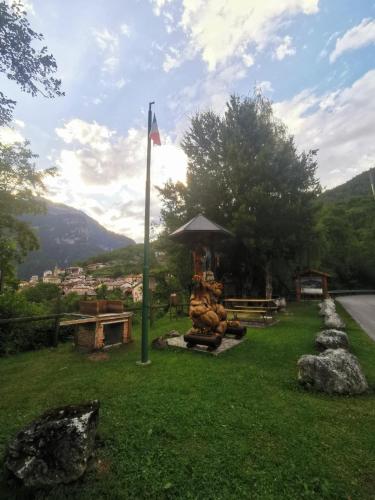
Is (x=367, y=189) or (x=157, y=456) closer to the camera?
(x=157, y=456)

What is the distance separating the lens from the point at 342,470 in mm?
2828

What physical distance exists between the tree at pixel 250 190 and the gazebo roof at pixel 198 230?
23.3 ft

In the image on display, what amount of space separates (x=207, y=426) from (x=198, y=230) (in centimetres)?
588

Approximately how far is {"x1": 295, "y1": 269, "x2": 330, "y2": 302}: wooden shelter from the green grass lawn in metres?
17.6

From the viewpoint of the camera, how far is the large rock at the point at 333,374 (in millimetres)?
4875

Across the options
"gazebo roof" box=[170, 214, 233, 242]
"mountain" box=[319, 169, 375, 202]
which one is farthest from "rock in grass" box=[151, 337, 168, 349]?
"mountain" box=[319, 169, 375, 202]

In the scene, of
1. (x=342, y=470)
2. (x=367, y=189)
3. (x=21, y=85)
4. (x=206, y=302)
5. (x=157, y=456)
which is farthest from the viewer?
(x=367, y=189)

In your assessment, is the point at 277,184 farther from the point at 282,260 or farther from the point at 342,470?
the point at 342,470

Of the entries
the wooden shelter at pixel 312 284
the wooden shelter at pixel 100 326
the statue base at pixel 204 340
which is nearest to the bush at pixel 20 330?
the wooden shelter at pixel 100 326

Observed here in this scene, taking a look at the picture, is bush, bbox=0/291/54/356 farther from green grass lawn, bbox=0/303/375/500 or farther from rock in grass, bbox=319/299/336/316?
rock in grass, bbox=319/299/336/316

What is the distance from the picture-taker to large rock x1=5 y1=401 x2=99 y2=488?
2.59 m

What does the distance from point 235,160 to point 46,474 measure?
17.9m

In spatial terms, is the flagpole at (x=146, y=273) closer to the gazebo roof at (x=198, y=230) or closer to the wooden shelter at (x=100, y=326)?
the gazebo roof at (x=198, y=230)

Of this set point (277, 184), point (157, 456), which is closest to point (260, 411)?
point (157, 456)
